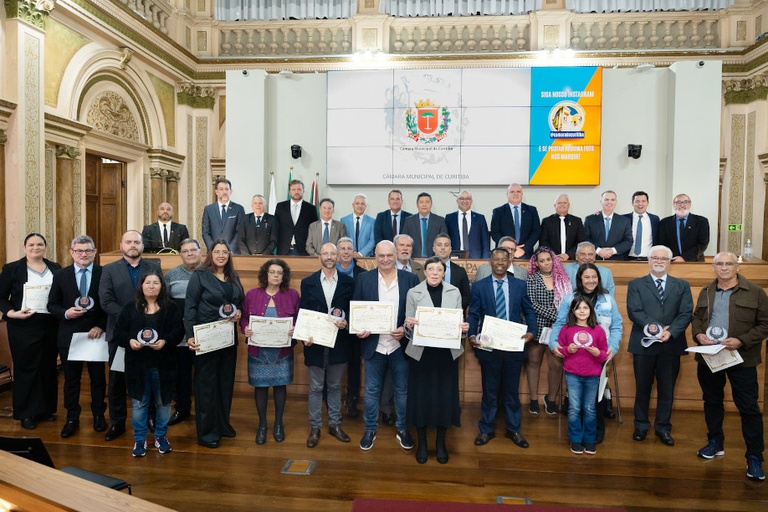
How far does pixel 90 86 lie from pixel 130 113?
1089mm

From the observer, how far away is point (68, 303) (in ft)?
13.3

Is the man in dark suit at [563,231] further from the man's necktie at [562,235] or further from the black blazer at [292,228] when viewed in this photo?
the black blazer at [292,228]

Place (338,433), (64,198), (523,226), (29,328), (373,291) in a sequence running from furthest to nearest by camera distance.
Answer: (64,198)
(523,226)
(29,328)
(338,433)
(373,291)

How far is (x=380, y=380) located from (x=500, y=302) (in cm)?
104

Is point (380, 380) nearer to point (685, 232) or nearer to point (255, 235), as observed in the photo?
point (255, 235)

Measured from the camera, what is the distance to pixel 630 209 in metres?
7.29

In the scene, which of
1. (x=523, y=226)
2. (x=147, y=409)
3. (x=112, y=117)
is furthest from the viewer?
(x=112, y=117)

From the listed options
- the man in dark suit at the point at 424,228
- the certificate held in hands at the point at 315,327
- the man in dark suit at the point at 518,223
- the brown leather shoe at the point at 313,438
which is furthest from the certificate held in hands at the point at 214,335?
the man in dark suit at the point at 518,223

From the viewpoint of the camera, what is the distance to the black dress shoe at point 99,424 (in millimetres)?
4039

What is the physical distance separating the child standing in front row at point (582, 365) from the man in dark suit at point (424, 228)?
1860 mm

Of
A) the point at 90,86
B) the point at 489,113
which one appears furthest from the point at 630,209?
the point at 90,86

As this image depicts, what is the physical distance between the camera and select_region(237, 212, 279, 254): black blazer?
5.52 m

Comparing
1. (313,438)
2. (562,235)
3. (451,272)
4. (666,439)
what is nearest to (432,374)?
(451,272)

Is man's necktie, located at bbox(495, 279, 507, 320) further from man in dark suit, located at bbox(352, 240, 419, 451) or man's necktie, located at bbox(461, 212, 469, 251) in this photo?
man's necktie, located at bbox(461, 212, 469, 251)
